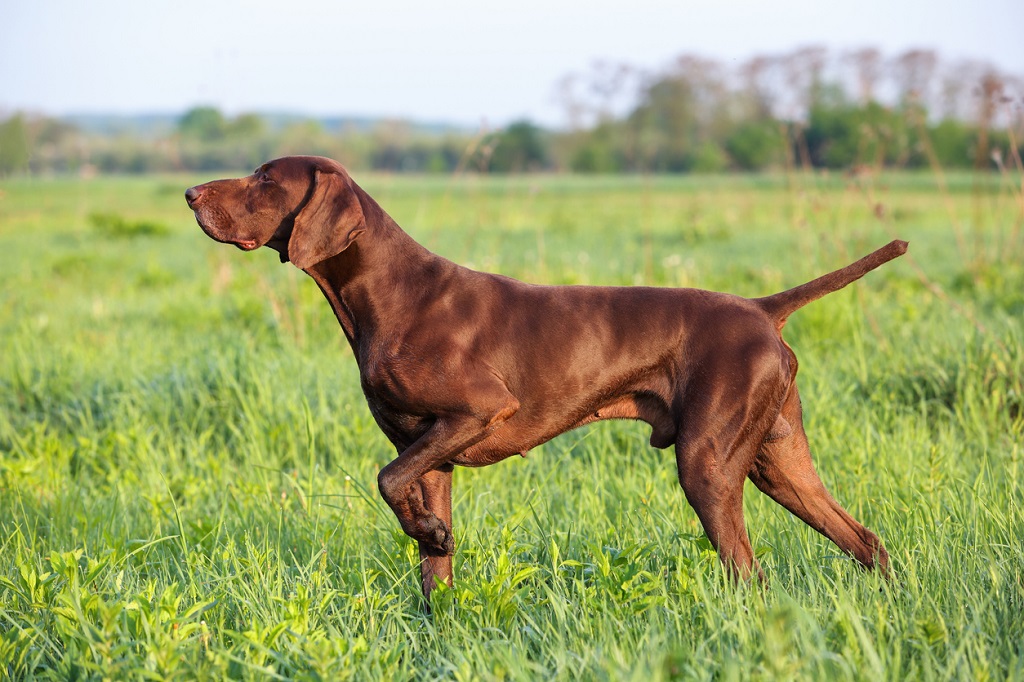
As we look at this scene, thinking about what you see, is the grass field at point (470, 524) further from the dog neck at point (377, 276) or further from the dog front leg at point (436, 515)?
the dog neck at point (377, 276)

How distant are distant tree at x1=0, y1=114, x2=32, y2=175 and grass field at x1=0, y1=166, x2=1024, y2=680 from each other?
674 cm

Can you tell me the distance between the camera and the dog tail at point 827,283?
9.69ft

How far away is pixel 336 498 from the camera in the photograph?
4.05 meters

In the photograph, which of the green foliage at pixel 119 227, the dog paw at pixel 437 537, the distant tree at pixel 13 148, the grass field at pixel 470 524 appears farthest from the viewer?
the green foliage at pixel 119 227

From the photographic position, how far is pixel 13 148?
65.4ft

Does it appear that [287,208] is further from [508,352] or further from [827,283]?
[827,283]

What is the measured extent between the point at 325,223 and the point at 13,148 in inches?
794

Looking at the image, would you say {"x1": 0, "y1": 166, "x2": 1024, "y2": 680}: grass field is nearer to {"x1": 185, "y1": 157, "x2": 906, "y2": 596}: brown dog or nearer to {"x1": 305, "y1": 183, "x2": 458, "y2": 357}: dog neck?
{"x1": 185, "y1": 157, "x2": 906, "y2": 596}: brown dog

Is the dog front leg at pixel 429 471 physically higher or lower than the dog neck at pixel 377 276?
lower

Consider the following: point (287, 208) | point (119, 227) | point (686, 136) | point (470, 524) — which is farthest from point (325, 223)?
point (686, 136)

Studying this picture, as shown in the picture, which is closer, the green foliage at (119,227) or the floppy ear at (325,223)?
the floppy ear at (325,223)

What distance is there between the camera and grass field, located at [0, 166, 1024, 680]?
2539 mm

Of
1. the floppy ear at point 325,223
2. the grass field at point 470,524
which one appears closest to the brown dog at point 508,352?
the floppy ear at point 325,223

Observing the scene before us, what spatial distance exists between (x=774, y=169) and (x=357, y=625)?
6714mm
